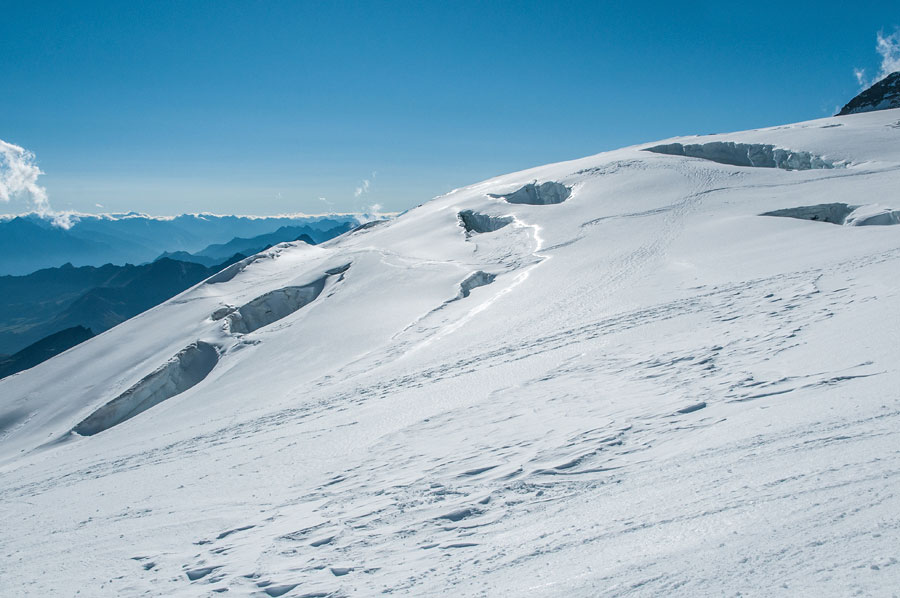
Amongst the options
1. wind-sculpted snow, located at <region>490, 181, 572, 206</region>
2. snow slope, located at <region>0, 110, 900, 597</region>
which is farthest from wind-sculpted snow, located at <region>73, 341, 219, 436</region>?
wind-sculpted snow, located at <region>490, 181, 572, 206</region>

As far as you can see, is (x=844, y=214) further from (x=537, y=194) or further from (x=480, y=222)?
(x=537, y=194)

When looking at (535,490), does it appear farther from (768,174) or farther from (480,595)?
(768,174)

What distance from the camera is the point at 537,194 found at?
33.0 metres

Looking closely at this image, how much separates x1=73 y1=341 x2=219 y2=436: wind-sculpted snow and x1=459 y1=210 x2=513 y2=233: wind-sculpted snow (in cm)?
1490

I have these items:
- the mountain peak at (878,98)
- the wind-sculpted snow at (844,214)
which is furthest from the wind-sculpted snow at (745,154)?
the mountain peak at (878,98)

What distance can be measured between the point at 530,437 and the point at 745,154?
33338 mm

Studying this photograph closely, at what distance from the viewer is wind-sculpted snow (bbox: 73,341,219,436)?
1900 cm

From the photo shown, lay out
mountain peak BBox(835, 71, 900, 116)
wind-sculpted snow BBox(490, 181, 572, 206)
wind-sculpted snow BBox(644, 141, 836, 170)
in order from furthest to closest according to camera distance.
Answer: mountain peak BBox(835, 71, 900, 116) → wind-sculpted snow BBox(490, 181, 572, 206) → wind-sculpted snow BBox(644, 141, 836, 170)

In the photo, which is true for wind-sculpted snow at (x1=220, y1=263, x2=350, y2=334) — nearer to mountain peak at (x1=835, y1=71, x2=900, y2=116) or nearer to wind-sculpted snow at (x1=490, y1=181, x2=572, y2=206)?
wind-sculpted snow at (x1=490, y1=181, x2=572, y2=206)

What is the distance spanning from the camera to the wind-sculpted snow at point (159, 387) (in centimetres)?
1900

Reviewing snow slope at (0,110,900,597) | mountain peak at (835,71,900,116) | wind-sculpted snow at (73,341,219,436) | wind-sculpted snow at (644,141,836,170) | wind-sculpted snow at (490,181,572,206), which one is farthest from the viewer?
mountain peak at (835,71,900,116)

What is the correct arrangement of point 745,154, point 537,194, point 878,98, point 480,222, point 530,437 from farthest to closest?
point 878,98 < point 537,194 < point 745,154 < point 480,222 < point 530,437

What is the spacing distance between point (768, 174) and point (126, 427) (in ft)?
96.9

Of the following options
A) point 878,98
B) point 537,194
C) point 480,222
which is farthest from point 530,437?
point 878,98
